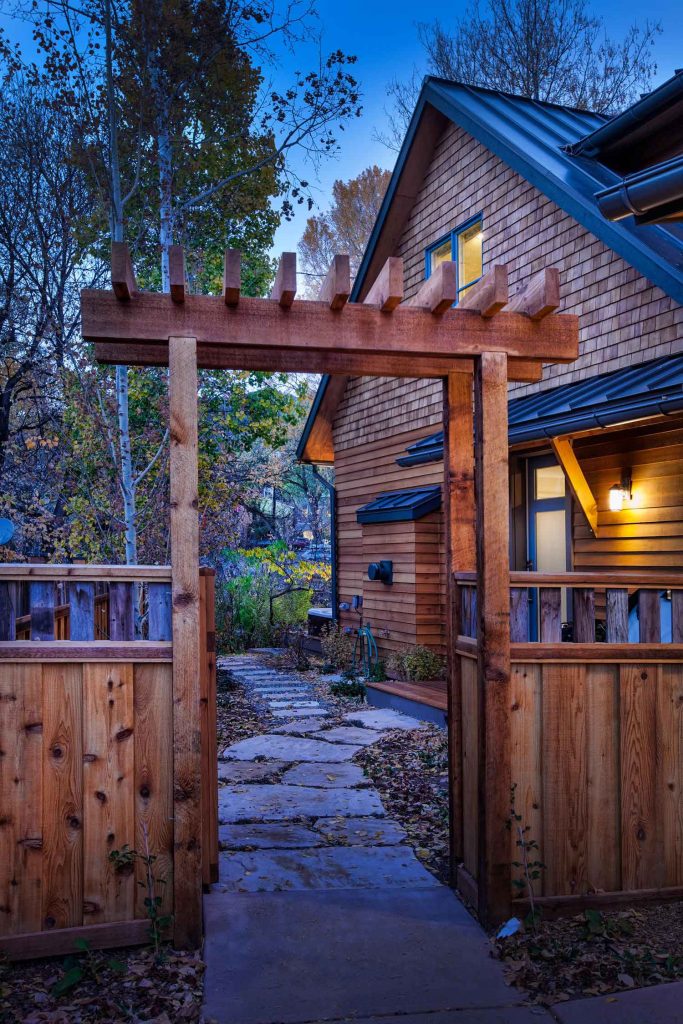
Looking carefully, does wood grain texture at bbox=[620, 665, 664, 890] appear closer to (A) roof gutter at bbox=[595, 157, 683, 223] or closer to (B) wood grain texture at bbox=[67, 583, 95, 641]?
(A) roof gutter at bbox=[595, 157, 683, 223]

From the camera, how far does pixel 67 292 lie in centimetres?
1188

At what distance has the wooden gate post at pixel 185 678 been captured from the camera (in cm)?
308

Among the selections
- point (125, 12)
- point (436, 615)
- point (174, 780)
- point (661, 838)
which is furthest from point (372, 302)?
point (125, 12)

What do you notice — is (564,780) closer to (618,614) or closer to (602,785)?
(602,785)

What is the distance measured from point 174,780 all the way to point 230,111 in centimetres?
885

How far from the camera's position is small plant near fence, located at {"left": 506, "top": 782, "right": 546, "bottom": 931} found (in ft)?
10.8

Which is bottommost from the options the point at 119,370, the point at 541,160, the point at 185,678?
the point at 185,678

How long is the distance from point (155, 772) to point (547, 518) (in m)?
5.45

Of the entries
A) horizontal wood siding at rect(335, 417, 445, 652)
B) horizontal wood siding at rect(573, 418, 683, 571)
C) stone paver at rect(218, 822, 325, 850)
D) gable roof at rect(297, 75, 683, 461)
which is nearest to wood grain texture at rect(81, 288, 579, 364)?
gable roof at rect(297, 75, 683, 461)

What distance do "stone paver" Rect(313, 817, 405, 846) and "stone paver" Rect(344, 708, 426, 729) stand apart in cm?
226

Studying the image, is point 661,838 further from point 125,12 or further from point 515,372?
point 125,12

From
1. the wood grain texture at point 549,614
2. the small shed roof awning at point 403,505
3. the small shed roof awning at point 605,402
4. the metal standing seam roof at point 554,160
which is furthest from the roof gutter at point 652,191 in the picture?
the small shed roof awning at point 403,505

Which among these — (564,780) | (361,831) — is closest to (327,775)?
(361,831)

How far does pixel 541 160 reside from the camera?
7605mm
